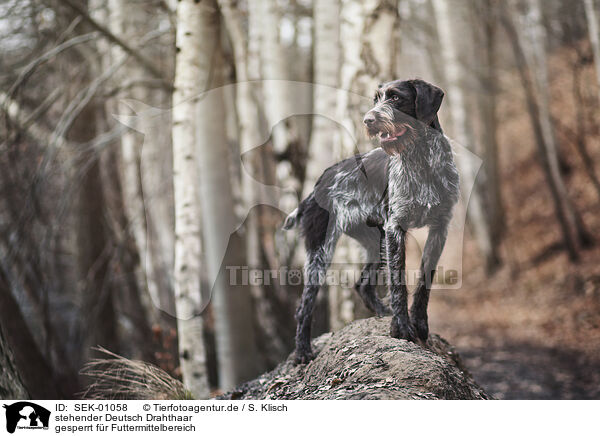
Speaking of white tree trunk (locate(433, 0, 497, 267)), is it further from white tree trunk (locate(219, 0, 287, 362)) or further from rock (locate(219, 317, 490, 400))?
rock (locate(219, 317, 490, 400))

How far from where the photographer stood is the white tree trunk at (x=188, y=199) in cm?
398

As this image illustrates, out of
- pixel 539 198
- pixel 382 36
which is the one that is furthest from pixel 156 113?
pixel 539 198

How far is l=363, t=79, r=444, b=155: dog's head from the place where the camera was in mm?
2920

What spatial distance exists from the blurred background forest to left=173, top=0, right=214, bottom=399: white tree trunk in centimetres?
1

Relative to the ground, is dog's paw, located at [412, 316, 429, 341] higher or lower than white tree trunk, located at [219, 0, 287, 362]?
lower

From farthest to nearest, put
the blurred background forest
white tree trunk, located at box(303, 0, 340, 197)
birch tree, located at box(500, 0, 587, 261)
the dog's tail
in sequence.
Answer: birch tree, located at box(500, 0, 587, 261) < white tree trunk, located at box(303, 0, 340, 197) < the blurred background forest < the dog's tail

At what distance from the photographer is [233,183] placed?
5070mm

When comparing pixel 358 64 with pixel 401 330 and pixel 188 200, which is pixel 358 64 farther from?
pixel 401 330

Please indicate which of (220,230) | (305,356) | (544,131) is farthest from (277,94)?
(544,131)

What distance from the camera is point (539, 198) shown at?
930 centimetres
